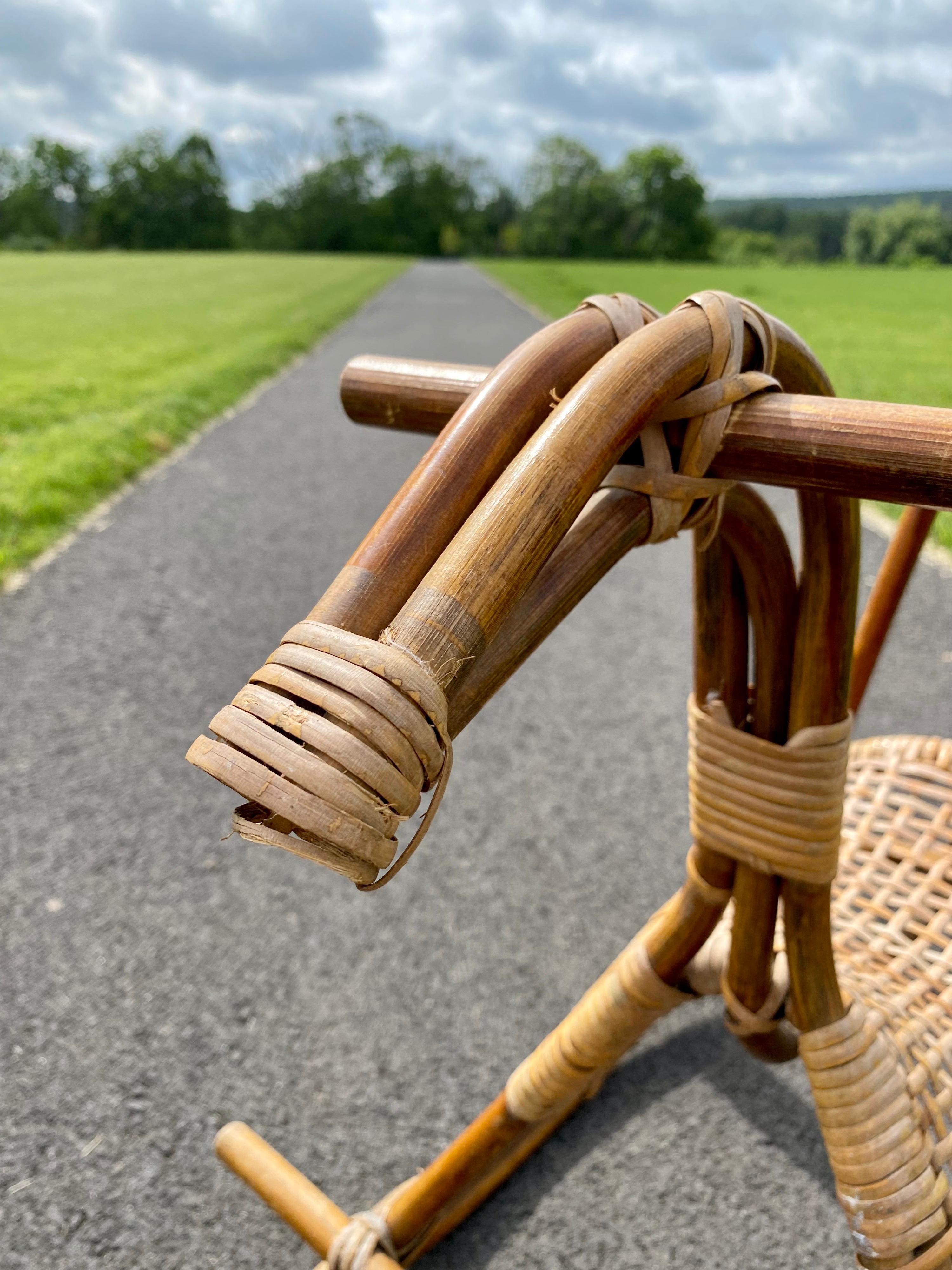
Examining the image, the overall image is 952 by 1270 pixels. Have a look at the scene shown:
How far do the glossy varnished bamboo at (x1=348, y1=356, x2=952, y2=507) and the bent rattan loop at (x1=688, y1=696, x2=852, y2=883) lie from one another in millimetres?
336

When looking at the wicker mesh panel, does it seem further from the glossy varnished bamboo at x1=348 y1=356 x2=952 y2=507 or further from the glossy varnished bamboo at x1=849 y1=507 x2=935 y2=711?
the glossy varnished bamboo at x1=348 y1=356 x2=952 y2=507

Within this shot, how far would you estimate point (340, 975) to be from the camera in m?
1.90

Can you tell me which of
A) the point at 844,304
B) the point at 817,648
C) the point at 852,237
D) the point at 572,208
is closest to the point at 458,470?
the point at 817,648

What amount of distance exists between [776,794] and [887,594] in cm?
66

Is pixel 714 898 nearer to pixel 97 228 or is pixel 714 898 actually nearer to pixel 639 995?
pixel 639 995

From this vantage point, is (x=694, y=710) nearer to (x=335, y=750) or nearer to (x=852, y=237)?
(x=335, y=750)

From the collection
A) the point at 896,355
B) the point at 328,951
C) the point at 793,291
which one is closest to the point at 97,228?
the point at 793,291

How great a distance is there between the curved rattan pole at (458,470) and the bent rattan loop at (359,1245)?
1.13 meters

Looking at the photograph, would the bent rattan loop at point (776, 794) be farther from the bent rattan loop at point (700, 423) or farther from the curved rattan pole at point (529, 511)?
the curved rattan pole at point (529, 511)

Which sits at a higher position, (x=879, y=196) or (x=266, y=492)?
(x=879, y=196)

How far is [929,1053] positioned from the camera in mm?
1064

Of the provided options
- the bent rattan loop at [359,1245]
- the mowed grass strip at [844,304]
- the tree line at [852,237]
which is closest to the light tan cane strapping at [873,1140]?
the bent rattan loop at [359,1245]

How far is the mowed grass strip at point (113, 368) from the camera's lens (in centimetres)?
470

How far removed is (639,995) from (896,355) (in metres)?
11.5
